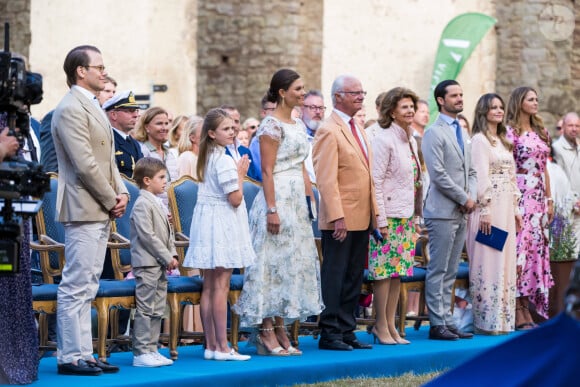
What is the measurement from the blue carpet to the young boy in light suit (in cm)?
17

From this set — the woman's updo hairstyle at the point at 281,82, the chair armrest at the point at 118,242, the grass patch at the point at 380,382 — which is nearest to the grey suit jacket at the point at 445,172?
the woman's updo hairstyle at the point at 281,82

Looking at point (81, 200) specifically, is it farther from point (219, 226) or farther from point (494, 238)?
point (494, 238)

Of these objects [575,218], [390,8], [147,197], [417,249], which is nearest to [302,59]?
[390,8]

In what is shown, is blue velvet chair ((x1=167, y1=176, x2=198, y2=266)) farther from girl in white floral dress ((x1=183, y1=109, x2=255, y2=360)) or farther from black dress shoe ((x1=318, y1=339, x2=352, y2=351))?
black dress shoe ((x1=318, y1=339, x2=352, y2=351))

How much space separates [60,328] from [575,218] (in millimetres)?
6548

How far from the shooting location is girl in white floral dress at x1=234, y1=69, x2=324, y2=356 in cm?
832

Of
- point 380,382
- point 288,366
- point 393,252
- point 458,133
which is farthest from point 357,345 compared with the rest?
point 458,133

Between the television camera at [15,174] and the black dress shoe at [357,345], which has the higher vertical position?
the television camera at [15,174]

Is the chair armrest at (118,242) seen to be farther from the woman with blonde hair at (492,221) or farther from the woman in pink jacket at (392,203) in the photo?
the woman with blonde hair at (492,221)

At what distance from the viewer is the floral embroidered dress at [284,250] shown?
834 cm

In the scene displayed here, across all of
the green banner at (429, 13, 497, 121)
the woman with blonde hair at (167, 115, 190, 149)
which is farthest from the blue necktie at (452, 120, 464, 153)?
the green banner at (429, 13, 497, 121)

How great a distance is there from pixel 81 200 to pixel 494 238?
3.92m

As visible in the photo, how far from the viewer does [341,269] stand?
8703 millimetres

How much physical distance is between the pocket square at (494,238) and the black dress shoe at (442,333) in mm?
801
